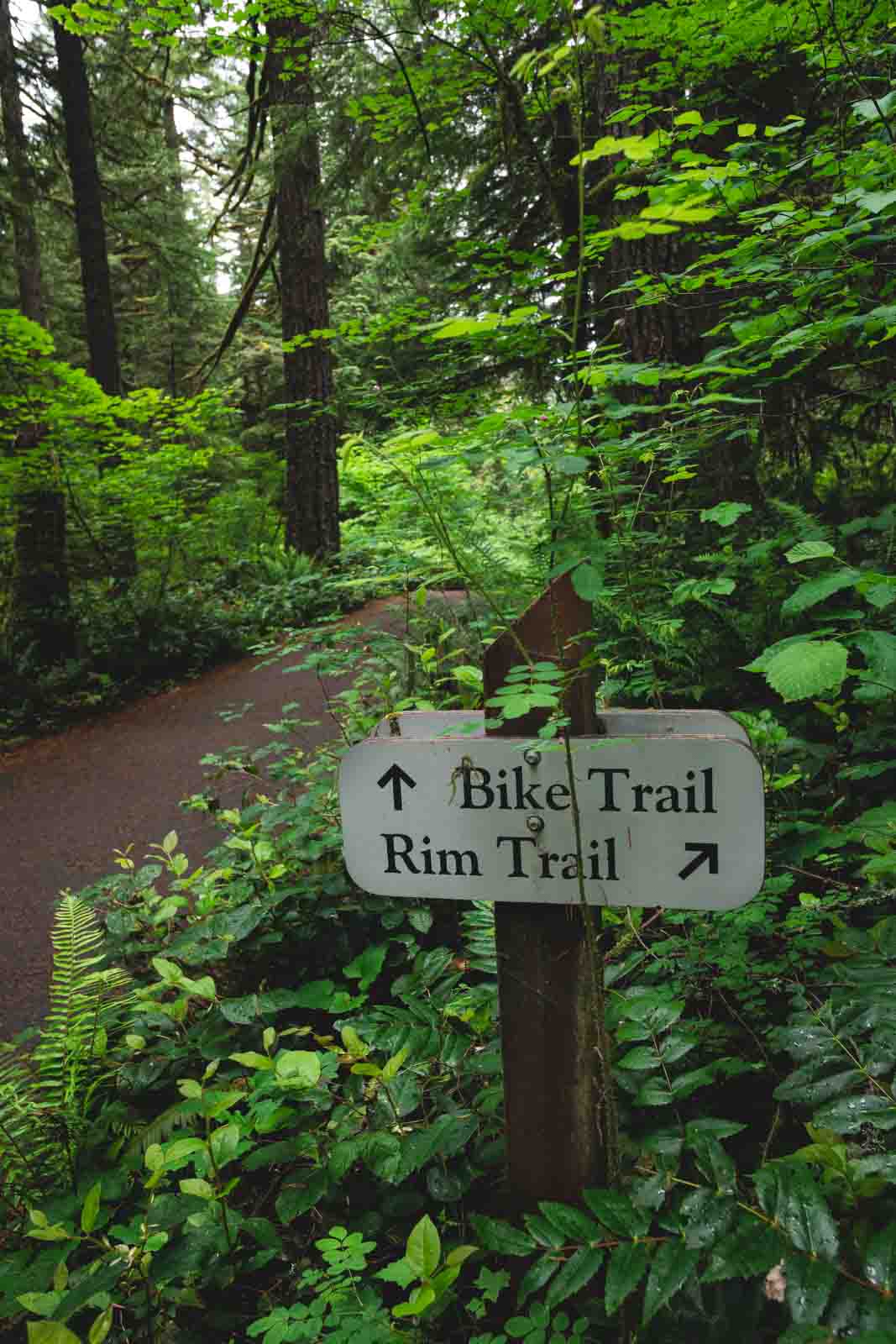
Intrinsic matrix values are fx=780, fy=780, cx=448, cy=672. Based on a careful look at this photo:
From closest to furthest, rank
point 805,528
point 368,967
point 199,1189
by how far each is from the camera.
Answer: point 199,1189 < point 368,967 < point 805,528

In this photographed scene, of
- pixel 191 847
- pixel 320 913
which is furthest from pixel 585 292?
pixel 320 913

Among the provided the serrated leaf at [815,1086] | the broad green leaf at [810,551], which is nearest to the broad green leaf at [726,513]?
the broad green leaf at [810,551]

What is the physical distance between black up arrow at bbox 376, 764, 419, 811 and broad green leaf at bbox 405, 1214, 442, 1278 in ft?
2.52

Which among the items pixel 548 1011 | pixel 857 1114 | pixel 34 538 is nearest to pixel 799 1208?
pixel 857 1114

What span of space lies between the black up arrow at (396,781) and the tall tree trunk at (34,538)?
8.28 metres

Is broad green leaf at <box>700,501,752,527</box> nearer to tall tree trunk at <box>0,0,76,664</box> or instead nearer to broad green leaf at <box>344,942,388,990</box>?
broad green leaf at <box>344,942,388,990</box>

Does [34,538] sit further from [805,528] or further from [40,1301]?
[40,1301]

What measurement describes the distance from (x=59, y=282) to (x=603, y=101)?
14975mm

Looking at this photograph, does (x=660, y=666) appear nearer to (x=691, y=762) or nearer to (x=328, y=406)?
(x=328, y=406)

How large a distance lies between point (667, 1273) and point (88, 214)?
12893 mm

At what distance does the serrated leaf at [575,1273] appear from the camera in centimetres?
123

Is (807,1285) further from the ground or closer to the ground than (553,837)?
closer to the ground

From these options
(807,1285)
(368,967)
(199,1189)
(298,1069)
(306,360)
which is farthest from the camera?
(306,360)

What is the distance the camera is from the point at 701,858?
4.32 feet
